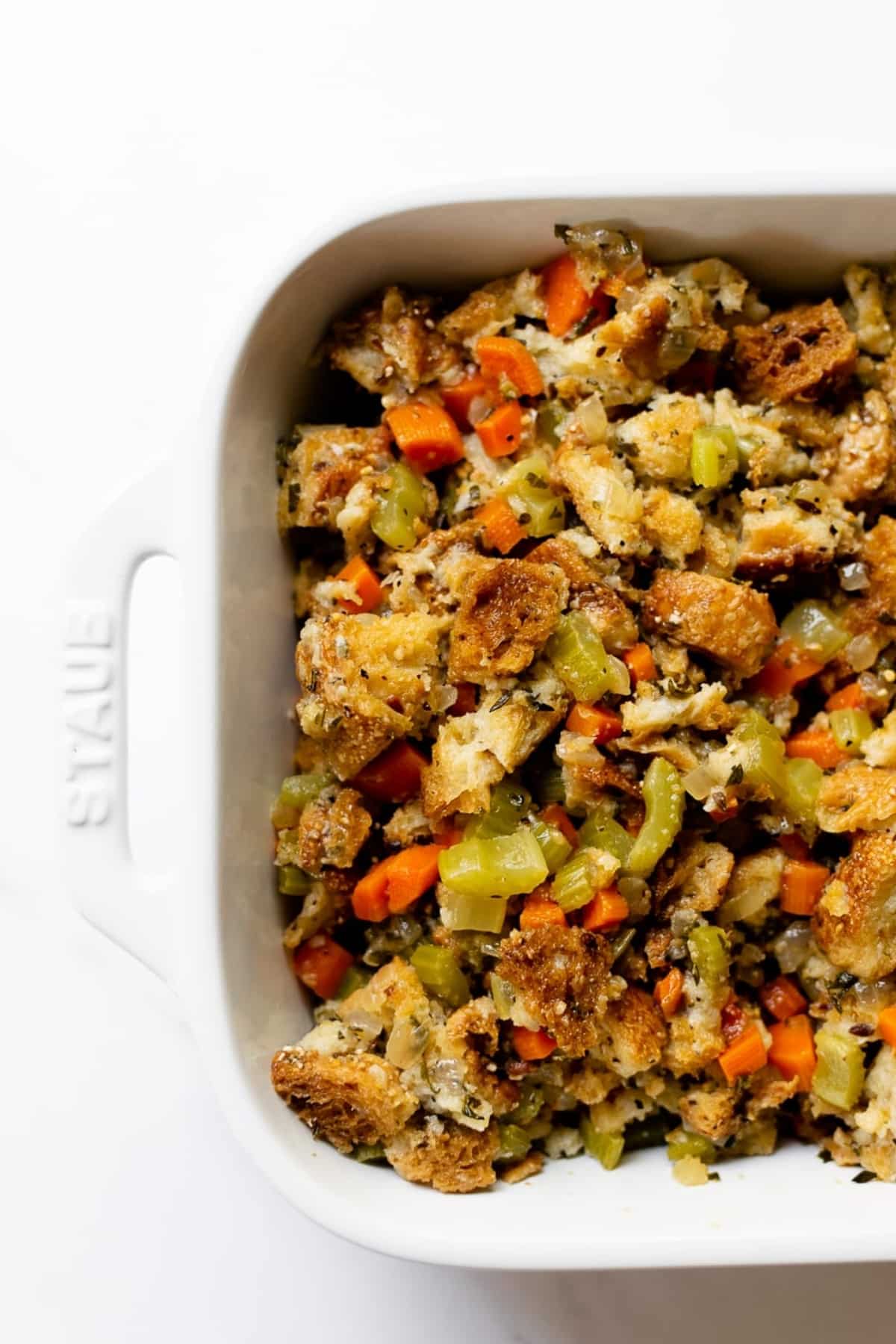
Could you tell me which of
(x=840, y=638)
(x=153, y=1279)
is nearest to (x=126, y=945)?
(x=153, y=1279)

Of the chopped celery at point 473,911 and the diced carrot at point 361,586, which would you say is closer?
the chopped celery at point 473,911

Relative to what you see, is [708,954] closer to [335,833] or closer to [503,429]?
[335,833]

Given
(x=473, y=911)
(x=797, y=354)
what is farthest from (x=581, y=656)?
(x=797, y=354)

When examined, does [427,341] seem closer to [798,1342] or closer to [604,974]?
[604,974]

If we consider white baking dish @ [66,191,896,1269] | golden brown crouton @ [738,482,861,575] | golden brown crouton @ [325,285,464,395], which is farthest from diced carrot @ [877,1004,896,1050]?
golden brown crouton @ [325,285,464,395]

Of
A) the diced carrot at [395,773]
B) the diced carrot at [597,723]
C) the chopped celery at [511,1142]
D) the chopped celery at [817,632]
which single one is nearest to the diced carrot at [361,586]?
the diced carrot at [395,773]

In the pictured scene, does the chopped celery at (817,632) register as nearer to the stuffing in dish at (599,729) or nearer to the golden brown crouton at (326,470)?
the stuffing in dish at (599,729)

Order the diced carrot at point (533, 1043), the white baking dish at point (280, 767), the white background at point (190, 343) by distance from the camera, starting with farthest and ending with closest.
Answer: the white background at point (190, 343)
the diced carrot at point (533, 1043)
the white baking dish at point (280, 767)
